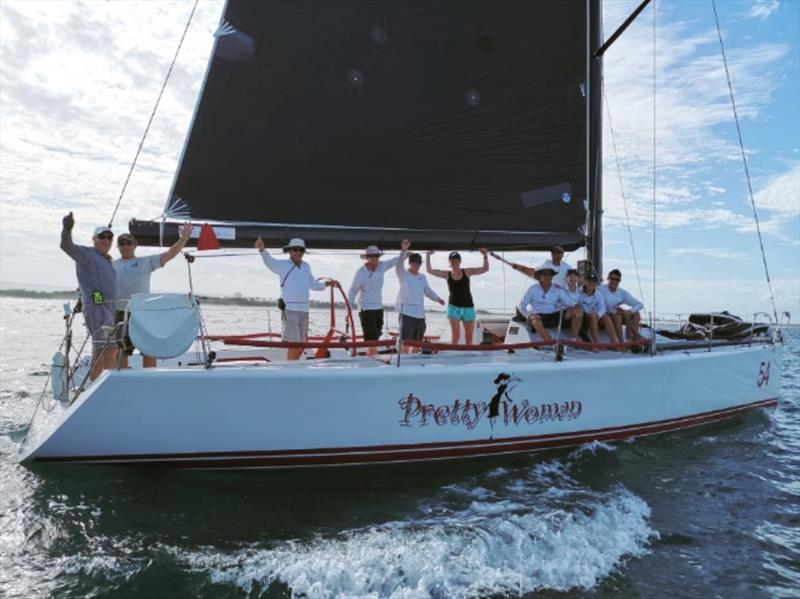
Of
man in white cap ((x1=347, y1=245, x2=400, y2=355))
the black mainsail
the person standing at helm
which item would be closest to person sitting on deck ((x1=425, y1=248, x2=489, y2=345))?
the black mainsail

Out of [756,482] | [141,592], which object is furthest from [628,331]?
[141,592]

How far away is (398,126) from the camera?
21.6 ft

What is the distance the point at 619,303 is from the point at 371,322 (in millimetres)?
3329

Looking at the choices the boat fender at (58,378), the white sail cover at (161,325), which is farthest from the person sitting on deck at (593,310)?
the boat fender at (58,378)

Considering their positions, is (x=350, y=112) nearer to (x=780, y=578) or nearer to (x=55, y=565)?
(x=55, y=565)

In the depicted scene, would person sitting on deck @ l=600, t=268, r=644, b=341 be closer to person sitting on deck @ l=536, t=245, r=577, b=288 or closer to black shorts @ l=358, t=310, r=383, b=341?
person sitting on deck @ l=536, t=245, r=577, b=288

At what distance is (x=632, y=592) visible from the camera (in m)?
3.53

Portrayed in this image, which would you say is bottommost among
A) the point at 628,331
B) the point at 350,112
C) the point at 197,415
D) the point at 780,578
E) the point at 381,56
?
the point at 780,578

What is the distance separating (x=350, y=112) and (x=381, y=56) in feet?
2.43

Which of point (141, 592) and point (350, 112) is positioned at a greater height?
point (350, 112)

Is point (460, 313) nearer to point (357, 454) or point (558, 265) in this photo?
point (558, 265)

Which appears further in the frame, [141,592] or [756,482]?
[756,482]

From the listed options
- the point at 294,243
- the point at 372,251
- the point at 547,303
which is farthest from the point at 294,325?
the point at 547,303

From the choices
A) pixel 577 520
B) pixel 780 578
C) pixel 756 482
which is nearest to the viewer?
pixel 780 578
